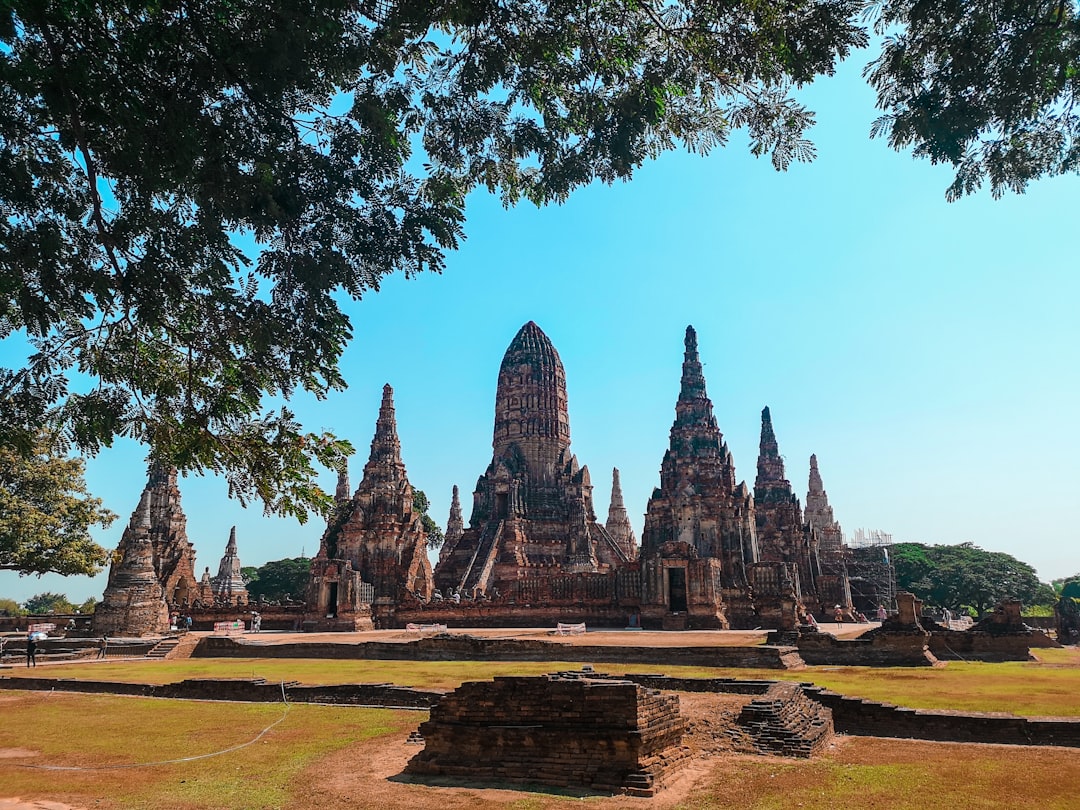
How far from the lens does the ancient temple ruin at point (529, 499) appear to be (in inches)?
1828

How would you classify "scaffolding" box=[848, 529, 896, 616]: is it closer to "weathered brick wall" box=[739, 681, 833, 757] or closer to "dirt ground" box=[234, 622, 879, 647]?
"dirt ground" box=[234, 622, 879, 647]

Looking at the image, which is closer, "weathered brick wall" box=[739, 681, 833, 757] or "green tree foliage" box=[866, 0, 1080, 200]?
"green tree foliage" box=[866, 0, 1080, 200]

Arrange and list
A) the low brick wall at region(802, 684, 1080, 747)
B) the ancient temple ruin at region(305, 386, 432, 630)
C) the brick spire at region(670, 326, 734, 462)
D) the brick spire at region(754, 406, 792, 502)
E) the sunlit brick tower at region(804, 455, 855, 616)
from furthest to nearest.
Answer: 1. the brick spire at region(754, 406, 792, 502)
2. the sunlit brick tower at region(804, 455, 855, 616)
3. the brick spire at region(670, 326, 734, 462)
4. the ancient temple ruin at region(305, 386, 432, 630)
5. the low brick wall at region(802, 684, 1080, 747)

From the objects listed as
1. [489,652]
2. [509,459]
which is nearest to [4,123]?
[489,652]

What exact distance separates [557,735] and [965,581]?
60.8 metres

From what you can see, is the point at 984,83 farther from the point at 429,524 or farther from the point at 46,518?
the point at 429,524

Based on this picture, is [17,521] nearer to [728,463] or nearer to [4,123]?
[4,123]

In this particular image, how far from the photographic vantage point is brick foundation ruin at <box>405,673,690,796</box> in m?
7.96

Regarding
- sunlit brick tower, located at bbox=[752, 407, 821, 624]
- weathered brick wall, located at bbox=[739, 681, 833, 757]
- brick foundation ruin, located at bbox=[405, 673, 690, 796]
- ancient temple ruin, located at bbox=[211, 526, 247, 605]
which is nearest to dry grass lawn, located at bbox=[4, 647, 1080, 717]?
weathered brick wall, located at bbox=[739, 681, 833, 757]

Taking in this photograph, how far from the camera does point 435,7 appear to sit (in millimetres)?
6609

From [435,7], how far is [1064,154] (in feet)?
20.1

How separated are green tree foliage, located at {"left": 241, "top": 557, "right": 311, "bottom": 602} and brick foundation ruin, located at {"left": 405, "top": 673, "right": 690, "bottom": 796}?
65.8m

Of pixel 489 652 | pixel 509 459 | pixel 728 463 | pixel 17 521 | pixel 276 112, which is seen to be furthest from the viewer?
pixel 509 459

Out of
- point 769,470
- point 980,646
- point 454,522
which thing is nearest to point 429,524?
point 454,522
